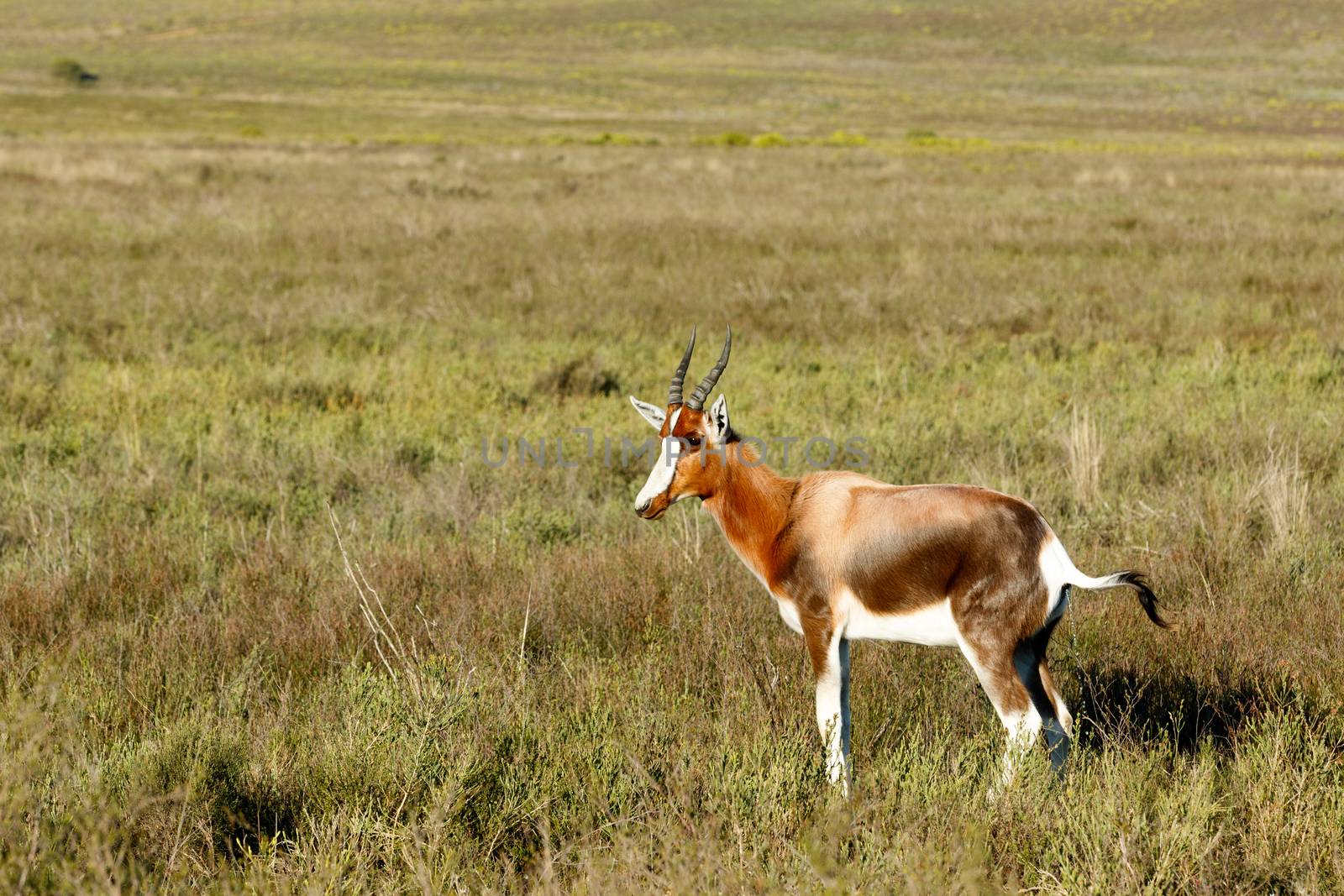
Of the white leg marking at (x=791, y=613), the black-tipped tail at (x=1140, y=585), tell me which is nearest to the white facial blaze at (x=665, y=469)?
the white leg marking at (x=791, y=613)

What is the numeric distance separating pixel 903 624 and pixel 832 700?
352 mm

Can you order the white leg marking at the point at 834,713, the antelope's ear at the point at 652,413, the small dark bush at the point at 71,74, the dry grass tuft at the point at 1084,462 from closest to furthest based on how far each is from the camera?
1. the white leg marking at the point at 834,713
2. the antelope's ear at the point at 652,413
3. the dry grass tuft at the point at 1084,462
4. the small dark bush at the point at 71,74

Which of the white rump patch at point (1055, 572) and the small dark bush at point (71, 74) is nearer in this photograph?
the white rump patch at point (1055, 572)

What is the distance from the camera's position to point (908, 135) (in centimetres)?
5466

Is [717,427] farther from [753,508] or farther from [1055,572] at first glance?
[1055,572]

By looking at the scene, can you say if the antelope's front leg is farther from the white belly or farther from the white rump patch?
the white rump patch

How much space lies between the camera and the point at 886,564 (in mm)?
3447

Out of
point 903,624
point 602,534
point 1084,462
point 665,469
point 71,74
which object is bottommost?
point 602,534

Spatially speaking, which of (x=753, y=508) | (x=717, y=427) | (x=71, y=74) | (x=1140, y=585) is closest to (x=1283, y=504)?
(x=1140, y=585)

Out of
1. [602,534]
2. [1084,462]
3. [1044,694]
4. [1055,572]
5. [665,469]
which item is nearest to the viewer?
[1055,572]

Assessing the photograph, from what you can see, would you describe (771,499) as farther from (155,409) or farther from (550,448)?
(155,409)

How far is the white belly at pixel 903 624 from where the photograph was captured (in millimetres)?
3393

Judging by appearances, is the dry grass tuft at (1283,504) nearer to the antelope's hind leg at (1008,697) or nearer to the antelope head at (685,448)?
the antelope's hind leg at (1008,697)

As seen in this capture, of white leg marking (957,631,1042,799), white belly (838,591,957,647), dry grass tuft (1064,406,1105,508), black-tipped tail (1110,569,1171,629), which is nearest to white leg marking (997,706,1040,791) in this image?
white leg marking (957,631,1042,799)
